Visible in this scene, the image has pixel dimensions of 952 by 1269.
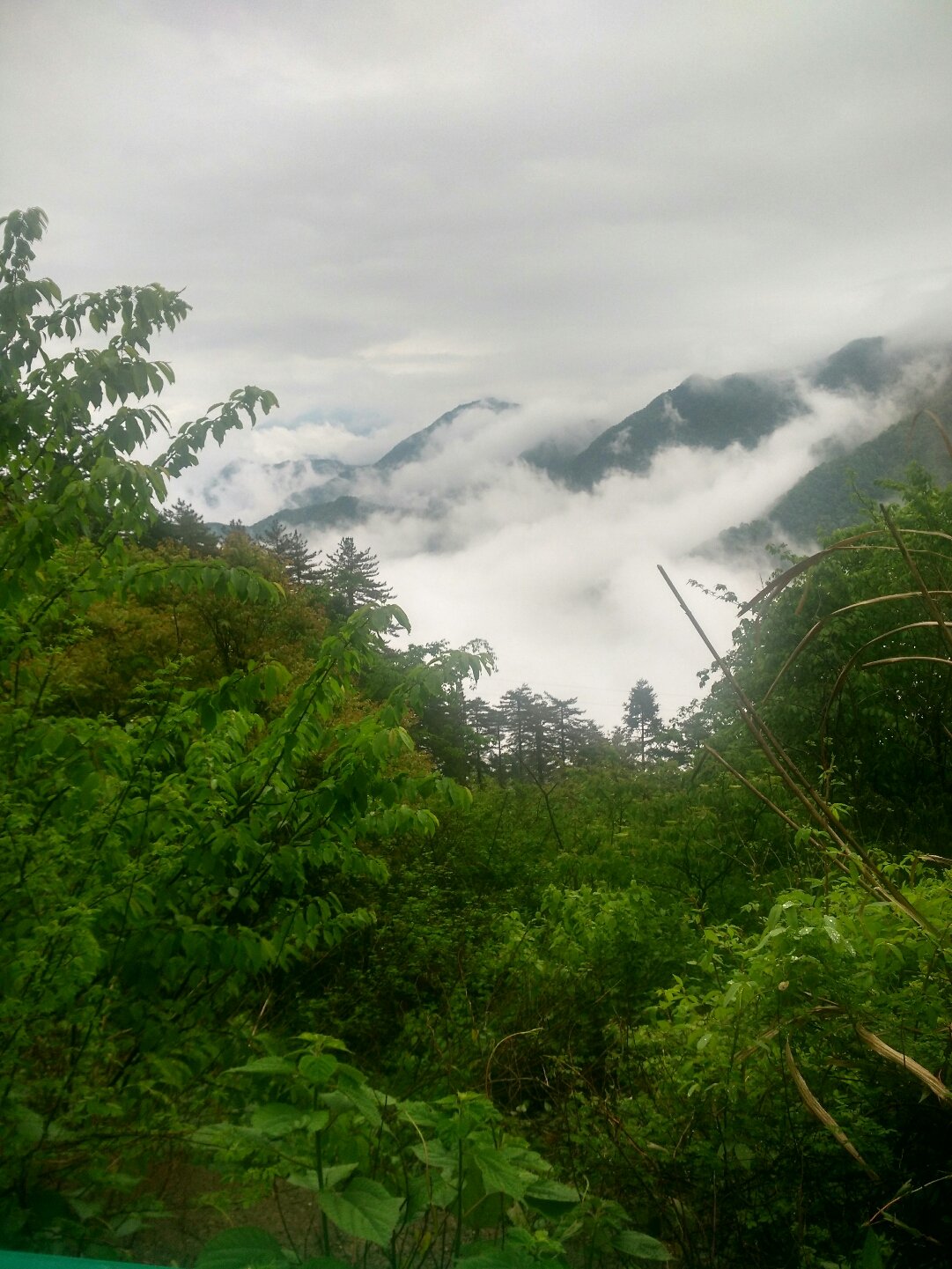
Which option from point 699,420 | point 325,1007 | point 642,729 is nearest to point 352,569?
point 642,729

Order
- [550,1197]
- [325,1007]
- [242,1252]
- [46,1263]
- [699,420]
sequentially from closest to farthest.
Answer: [46,1263] → [242,1252] → [550,1197] → [325,1007] → [699,420]

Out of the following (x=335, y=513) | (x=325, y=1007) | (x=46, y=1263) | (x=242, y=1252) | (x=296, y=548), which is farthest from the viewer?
(x=296, y=548)

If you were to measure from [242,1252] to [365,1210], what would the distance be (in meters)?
0.17

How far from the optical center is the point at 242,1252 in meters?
1.19

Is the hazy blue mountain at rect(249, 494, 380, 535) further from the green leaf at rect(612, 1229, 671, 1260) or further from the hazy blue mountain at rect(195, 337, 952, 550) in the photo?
the green leaf at rect(612, 1229, 671, 1260)

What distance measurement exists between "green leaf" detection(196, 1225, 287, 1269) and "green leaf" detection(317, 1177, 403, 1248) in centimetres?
9

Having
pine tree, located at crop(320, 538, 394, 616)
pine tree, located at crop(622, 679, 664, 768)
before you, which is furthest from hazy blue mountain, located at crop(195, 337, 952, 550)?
pine tree, located at crop(320, 538, 394, 616)

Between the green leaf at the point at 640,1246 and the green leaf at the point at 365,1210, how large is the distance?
436 mm

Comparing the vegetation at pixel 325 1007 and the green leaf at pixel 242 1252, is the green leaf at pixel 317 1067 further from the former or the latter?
the green leaf at pixel 242 1252

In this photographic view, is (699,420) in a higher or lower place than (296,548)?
lower

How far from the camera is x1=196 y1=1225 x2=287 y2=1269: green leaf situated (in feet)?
3.81

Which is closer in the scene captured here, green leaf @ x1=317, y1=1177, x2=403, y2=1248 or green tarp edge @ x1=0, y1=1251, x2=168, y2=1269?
green tarp edge @ x1=0, y1=1251, x2=168, y2=1269

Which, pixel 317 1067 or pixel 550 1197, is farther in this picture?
pixel 550 1197

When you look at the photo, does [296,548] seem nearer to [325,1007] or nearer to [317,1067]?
[325,1007]
